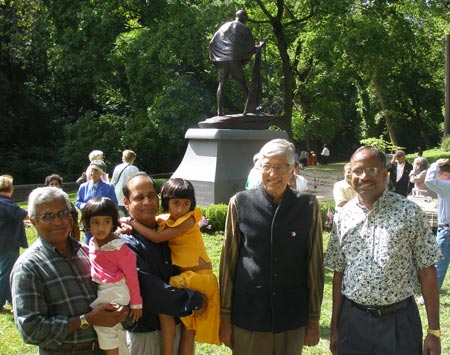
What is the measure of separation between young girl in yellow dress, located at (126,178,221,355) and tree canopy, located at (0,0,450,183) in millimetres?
12457

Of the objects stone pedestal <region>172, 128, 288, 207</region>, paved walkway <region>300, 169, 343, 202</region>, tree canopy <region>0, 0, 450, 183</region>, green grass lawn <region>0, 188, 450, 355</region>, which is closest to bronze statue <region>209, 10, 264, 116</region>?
stone pedestal <region>172, 128, 288, 207</region>

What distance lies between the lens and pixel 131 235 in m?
2.88

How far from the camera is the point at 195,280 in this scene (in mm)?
2859

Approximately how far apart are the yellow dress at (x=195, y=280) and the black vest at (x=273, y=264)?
5.3 inches

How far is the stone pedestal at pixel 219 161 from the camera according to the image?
10.3 metres

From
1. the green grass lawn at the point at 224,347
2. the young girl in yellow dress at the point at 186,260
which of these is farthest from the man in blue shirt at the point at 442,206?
the young girl in yellow dress at the point at 186,260

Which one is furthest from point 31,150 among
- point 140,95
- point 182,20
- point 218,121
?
point 218,121

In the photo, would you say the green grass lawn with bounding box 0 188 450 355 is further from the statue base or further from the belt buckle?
the statue base

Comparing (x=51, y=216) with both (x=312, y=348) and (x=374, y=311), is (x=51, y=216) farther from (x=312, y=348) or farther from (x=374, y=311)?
(x=312, y=348)

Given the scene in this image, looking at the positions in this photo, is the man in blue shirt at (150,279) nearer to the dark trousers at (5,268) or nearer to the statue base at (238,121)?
the dark trousers at (5,268)

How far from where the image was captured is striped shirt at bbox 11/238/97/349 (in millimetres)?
2299

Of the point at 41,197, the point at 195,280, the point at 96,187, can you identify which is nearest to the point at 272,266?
the point at 195,280

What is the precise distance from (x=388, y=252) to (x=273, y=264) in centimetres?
62

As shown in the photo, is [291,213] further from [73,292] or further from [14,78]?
[14,78]
